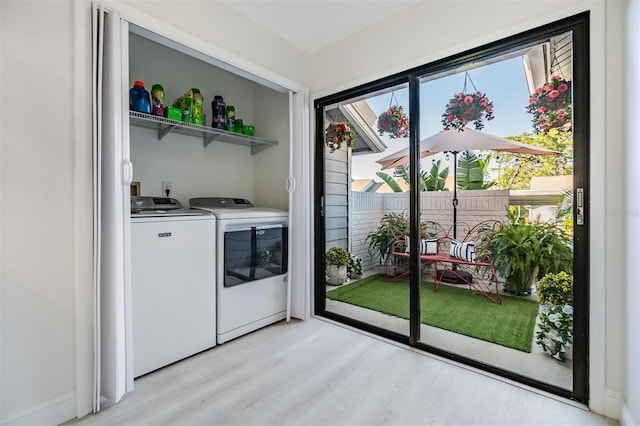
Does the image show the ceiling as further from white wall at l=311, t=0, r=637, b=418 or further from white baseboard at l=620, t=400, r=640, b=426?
white baseboard at l=620, t=400, r=640, b=426

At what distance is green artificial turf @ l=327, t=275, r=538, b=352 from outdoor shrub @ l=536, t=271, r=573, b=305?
124mm

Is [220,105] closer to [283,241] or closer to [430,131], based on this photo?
[283,241]

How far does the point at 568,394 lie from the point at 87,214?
263cm

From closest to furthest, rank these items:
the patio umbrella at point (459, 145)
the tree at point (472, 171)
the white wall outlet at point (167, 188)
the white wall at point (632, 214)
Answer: the white wall at point (632, 214) → the patio umbrella at point (459, 145) → the tree at point (472, 171) → the white wall outlet at point (167, 188)

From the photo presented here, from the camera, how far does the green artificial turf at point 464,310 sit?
Result: 209 cm

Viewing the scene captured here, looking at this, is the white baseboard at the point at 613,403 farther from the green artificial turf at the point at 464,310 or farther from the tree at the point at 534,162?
the tree at the point at 534,162

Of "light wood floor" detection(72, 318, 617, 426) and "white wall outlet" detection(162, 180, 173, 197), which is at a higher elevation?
"white wall outlet" detection(162, 180, 173, 197)

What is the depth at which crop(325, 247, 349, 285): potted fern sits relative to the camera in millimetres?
2906

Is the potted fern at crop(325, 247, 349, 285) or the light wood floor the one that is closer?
the light wood floor

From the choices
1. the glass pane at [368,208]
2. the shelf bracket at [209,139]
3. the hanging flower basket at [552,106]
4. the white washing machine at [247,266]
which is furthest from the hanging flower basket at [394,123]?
the shelf bracket at [209,139]

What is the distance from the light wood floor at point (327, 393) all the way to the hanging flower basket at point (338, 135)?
172 cm

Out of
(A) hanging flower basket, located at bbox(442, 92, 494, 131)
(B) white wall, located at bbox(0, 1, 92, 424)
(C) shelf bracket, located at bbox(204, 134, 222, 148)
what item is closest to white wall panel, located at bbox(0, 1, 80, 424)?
(B) white wall, located at bbox(0, 1, 92, 424)

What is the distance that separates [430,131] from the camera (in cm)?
218

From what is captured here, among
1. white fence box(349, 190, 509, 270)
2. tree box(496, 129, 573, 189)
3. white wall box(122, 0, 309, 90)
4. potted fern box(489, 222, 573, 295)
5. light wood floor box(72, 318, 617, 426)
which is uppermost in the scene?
white wall box(122, 0, 309, 90)
